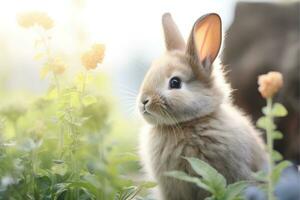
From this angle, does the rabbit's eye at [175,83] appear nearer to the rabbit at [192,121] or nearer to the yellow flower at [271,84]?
the rabbit at [192,121]

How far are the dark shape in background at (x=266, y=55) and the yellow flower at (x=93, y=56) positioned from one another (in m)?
4.23

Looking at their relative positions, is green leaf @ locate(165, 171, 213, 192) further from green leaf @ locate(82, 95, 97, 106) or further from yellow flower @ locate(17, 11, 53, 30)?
yellow flower @ locate(17, 11, 53, 30)

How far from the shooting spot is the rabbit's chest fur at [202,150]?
279 centimetres

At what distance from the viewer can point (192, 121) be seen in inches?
115

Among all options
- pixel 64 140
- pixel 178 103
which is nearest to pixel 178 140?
pixel 178 103

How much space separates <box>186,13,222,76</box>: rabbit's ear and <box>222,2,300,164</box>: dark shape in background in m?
3.35

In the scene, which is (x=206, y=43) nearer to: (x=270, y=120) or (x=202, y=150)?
(x=202, y=150)

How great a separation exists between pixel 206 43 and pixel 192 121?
1.30ft

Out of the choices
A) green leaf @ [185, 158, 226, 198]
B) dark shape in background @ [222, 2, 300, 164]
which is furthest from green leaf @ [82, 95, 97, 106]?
dark shape in background @ [222, 2, 300, 164]

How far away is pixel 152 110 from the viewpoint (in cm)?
282

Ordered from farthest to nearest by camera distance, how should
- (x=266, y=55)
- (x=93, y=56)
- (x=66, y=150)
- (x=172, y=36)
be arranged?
1. (x=266, y=55)
2. (x=172, y=36)
3. (x=66, y=150)
4. (x=93, y=56)

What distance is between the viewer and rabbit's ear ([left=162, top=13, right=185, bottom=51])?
3.17 meters

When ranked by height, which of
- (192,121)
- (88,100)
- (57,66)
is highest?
(57,66)

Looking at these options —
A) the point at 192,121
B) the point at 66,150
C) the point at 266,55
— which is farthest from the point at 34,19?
the point at 266,55
